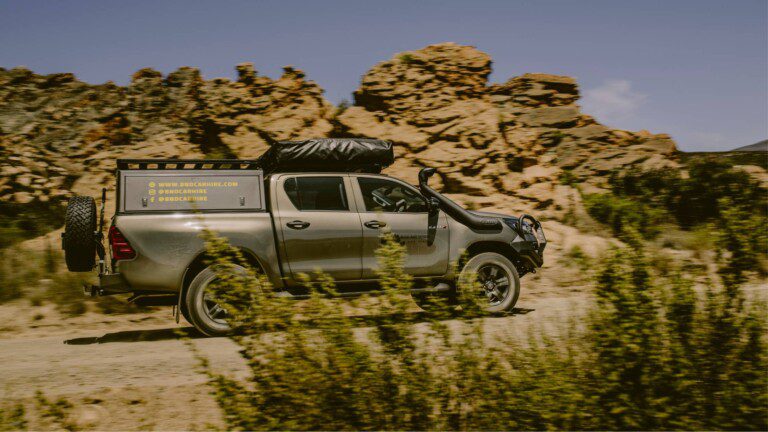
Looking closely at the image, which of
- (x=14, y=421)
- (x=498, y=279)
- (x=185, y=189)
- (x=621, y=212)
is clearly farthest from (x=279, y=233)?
(x=621, y=212)

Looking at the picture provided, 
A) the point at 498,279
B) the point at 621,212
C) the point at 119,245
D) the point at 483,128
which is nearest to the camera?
the point at 119,245

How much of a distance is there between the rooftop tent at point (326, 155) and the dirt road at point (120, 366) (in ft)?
7.85

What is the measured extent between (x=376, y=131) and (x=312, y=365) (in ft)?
42.8

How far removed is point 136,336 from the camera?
788cm

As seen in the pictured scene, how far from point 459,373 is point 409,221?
4468 mm

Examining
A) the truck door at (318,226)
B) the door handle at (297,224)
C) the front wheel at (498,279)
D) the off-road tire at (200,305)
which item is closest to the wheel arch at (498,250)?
the front wheel at (498,279)

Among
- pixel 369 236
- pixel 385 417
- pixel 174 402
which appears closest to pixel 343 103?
pixel 369 236

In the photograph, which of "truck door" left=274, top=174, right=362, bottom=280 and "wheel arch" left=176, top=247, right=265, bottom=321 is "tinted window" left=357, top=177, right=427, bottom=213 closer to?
"truck door" left=274, top=174, right=362, bottom=280

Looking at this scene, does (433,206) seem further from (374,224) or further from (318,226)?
(318,226)

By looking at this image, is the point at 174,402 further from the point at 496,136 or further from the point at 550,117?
the point at 550,117

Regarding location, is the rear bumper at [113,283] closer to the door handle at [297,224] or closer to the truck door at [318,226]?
the truck door at [318,226]

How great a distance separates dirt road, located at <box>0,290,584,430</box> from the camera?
481 centimetres

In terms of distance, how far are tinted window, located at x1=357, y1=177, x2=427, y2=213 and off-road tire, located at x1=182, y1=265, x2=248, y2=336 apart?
203 centimetres

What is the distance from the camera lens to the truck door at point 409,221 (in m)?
8.14
